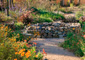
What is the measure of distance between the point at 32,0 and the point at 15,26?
756 cm

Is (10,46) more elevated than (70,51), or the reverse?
(10,46)

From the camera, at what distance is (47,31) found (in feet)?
22.6

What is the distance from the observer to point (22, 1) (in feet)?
43.7

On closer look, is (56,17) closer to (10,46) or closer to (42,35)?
(42,35)

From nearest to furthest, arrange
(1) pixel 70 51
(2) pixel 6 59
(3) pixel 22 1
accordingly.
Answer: (2) pixel 6 59 < (1) pixel 70 51 < (3) pixel 22 1

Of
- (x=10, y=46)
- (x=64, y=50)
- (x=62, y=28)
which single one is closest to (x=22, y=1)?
(x=62, y=28)

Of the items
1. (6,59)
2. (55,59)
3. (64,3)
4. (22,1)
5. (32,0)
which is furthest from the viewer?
(64,3)

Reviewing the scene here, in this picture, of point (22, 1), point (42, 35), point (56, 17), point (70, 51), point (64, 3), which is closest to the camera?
point (70, 51)

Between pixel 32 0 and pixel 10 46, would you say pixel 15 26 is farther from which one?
pixel 32 0

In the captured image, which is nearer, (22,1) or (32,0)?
(22,1)

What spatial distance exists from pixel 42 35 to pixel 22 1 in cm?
741

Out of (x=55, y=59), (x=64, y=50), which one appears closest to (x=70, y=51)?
(x=64, y=50)

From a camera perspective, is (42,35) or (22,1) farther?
(22,1)

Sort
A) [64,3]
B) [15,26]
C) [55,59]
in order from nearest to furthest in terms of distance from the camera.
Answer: [55,59], [15,26], [64,3]
